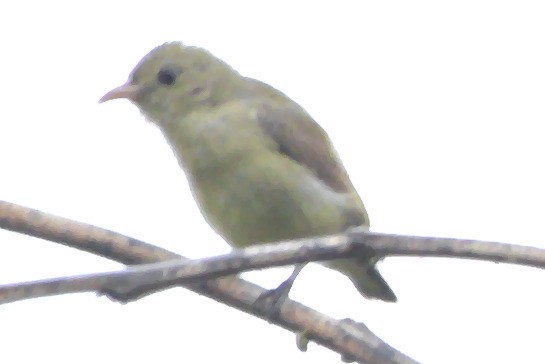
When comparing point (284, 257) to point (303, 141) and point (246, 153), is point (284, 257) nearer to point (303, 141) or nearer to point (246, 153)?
point (246, 153)

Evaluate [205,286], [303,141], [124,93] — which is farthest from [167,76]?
[205,286]

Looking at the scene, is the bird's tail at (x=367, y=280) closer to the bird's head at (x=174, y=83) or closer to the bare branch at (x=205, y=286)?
the bird's head at (x=174, y=83)

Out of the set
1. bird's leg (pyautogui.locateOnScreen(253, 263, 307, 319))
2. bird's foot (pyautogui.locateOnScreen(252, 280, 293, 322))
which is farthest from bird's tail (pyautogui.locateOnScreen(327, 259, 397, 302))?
bird's foot (pyautogui.locateOnScreen(252, 280, 293, 322))

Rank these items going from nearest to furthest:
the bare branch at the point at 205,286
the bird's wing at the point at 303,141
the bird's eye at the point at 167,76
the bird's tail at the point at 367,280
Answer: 1. the bare branch at the point at 205,286
2. the bird's wing at the point at 303,141
3. the bird's tail at the point at 367,280
4. the bird's eye at the point at 167,76

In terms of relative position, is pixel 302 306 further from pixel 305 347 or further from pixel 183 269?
pixel 183 269

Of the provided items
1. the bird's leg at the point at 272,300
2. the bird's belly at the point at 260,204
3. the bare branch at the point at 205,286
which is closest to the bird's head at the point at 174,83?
the bird's belly at the point at 260,204

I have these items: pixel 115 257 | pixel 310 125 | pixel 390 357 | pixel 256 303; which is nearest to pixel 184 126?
pixel 310 125

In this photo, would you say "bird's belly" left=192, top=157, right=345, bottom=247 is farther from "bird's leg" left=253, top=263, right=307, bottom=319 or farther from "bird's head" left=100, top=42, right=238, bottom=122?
"bird's head" left=100, top=42, right=238, bottom=122
